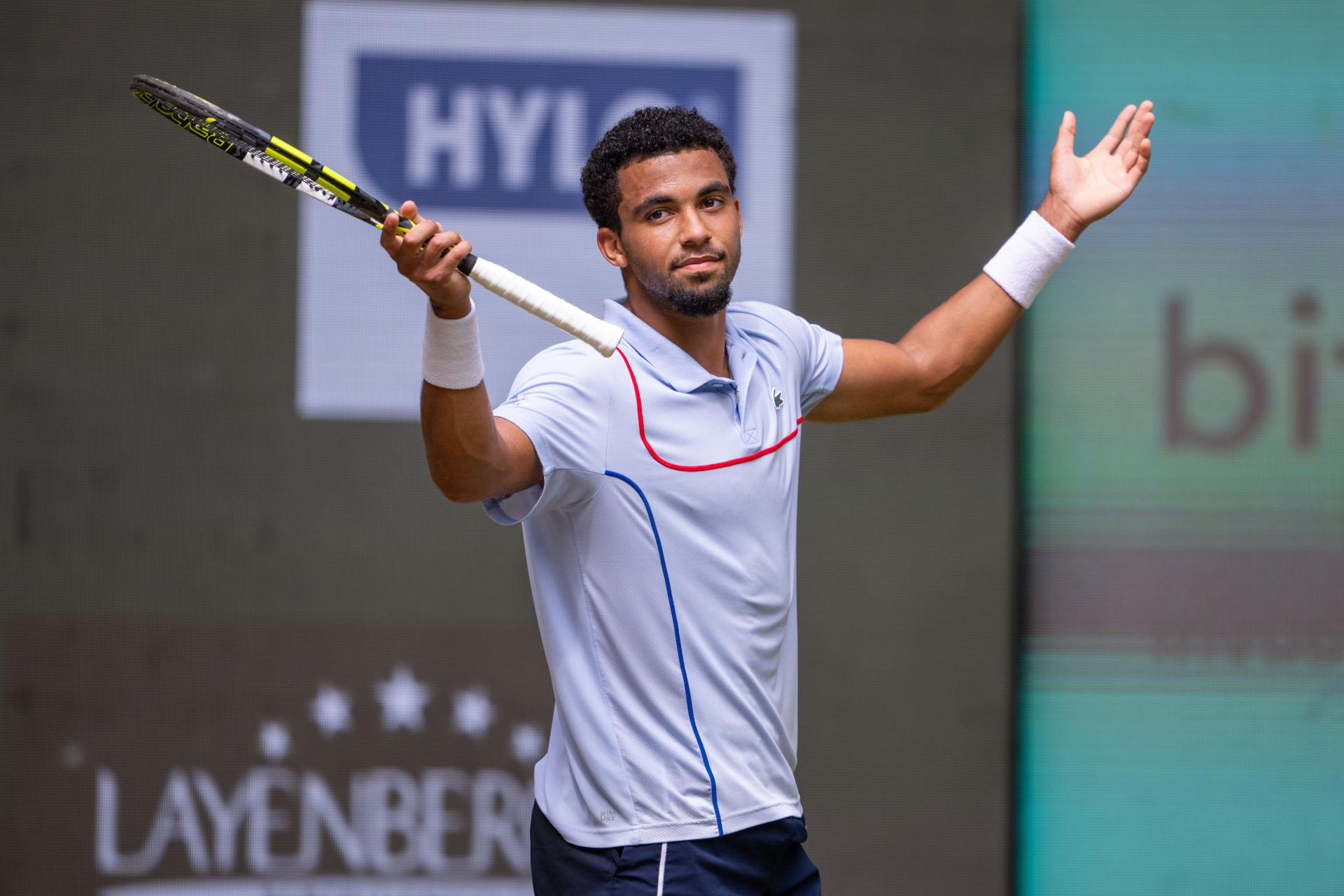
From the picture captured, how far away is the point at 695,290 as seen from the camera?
2195 millimetres

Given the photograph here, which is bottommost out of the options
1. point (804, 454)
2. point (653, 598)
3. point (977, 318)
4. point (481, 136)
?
point (653, 598)

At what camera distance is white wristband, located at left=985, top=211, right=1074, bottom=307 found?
2578 mm

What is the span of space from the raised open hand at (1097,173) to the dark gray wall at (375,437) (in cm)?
107

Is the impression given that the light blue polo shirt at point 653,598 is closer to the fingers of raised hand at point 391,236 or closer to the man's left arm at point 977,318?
the fingers of raised hand at point 391,236

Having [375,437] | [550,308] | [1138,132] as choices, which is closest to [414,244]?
[550,308]

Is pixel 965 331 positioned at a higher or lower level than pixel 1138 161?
lower

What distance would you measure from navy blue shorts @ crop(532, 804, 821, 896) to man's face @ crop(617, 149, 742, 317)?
0.82 m

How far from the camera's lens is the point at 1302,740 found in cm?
376

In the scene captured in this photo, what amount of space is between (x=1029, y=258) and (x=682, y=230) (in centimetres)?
75

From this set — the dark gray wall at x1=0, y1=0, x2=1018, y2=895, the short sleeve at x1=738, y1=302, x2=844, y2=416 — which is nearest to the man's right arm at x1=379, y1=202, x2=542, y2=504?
the short sleeve at x1=738, y1=302, x2=844, y2=416

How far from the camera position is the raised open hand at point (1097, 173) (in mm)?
2576

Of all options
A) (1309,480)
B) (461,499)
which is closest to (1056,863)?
(1309,480)

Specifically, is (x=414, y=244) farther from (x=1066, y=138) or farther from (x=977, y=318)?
(x=1066, y=138)

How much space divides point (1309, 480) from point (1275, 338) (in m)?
0.40
